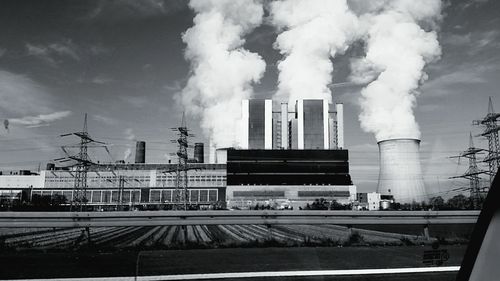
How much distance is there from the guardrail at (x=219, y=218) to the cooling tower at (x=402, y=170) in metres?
44.7

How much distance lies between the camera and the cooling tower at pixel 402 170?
5166 centimetres

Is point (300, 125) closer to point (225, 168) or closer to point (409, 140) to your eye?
point (225, 168)

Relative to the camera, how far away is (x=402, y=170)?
171 feet

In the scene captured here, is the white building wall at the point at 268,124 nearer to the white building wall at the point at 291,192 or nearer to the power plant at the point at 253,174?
the power plant at the point at 253,174

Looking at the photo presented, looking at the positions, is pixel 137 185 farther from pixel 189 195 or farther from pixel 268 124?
pixel 268 124

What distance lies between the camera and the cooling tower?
169 ft

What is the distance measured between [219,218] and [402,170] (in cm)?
4812

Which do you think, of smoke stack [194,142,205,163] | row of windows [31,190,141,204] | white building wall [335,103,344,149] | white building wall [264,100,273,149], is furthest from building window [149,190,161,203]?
white building wall [335,103,344,149]

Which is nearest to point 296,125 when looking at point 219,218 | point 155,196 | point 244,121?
point 244,121

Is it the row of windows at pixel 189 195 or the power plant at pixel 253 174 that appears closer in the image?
the power plant at pixel 253 174

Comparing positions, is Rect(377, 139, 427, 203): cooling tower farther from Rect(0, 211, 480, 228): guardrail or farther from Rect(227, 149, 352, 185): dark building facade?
Rect(0, 211, 480, 228): guardrail

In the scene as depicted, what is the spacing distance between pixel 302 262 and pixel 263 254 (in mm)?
899

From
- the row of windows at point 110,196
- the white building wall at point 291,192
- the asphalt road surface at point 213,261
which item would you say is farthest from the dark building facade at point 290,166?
the asphalt road surface at point 213,261

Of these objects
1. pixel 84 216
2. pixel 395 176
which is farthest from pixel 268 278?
pixel 395 176
